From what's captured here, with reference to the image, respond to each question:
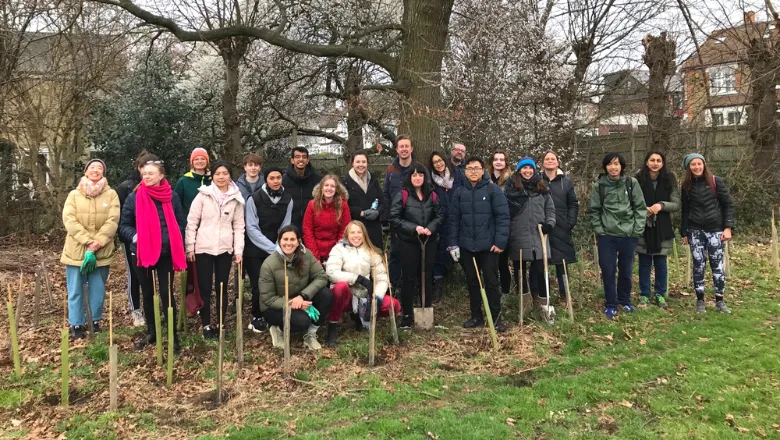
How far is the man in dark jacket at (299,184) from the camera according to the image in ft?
18.1

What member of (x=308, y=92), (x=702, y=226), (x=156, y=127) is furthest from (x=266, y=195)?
(x=308, y=92)

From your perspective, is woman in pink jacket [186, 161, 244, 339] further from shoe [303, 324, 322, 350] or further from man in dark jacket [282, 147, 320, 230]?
shoe [303, 324, 322, 350]

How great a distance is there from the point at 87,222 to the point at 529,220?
14.8ft

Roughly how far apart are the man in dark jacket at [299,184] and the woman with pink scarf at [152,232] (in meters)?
1.21

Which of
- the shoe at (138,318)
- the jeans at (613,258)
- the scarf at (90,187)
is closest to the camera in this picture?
the scarf at (90,187)

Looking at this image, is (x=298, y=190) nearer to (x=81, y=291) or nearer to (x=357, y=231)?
(x=357, y=231)

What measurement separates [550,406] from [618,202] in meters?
2.90

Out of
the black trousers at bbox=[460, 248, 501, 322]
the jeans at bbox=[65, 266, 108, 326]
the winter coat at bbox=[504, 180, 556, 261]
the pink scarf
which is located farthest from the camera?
the winter coat at bbox=[504, 180, 556, 261]

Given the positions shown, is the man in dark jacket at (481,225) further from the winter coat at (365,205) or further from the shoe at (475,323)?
the winter coat at (365,205)

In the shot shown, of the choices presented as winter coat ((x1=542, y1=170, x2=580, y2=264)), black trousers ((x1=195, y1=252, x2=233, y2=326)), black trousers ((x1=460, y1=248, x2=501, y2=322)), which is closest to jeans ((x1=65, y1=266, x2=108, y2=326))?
black trousers ((x1=195, y1=252, x2=233, y2=326))

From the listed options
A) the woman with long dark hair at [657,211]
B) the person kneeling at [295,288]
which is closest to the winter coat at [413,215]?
the person kneeling at [295,288]

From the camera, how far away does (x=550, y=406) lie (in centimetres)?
366

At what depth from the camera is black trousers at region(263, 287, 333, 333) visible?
4.70m

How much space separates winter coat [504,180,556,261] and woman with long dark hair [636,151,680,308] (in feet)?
4.34
